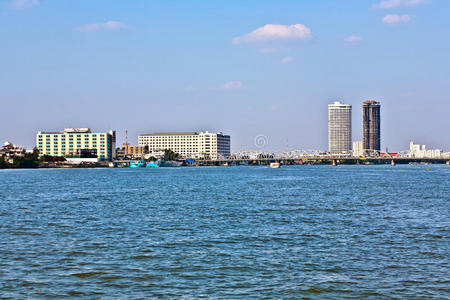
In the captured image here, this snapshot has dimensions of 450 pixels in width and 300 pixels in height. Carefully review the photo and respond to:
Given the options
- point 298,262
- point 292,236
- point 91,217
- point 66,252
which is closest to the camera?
point 298,262

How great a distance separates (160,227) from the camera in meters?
32.8

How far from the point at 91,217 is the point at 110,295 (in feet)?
72.8

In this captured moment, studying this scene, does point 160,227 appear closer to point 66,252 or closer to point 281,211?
point 66,252

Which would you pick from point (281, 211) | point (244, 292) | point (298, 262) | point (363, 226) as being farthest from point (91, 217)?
point (244, 292)

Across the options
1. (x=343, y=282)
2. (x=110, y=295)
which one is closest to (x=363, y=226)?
(x=343, y=282)

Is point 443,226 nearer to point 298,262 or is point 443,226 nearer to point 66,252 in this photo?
point 298,262

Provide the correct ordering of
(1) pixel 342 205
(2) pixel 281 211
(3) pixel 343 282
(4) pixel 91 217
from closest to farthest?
(3) pixel 343 282, (4) pixel 91 217, (2) pixel 281 211, (1) pixel 342 205

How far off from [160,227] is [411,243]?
1400 cm

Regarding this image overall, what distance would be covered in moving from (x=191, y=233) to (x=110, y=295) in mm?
13125

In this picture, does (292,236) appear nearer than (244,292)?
No

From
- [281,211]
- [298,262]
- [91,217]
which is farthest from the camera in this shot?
[281,211]

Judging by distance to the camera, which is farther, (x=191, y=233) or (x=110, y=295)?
(x=191, y=233)

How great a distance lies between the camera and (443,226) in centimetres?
3269

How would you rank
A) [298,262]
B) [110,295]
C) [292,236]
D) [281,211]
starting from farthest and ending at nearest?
[281,211], [292,236], [298,262], [110,295]
